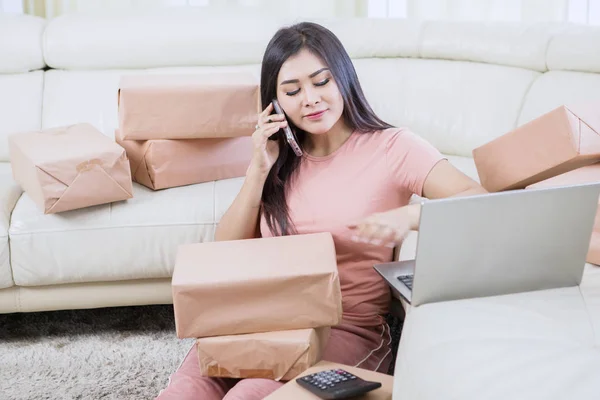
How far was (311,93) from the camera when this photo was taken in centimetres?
165

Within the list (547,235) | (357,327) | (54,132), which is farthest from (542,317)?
(54,132)

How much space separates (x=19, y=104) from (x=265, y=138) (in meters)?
1.36

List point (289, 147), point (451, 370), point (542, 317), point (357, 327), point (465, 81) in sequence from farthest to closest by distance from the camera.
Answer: point (465, 81) → point (289, 147) → point (357, 327) → point (542, 317) → point (451, 370)

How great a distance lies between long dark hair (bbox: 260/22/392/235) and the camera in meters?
1.68

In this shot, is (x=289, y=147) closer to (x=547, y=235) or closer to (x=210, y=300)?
(x=210, y=300)

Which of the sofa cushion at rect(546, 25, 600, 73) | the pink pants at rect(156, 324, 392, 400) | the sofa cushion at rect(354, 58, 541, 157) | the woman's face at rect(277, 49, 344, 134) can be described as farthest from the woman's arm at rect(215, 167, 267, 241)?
the sofa cushion at rect(546, 25, 600, 73)

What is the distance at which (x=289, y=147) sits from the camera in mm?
1763

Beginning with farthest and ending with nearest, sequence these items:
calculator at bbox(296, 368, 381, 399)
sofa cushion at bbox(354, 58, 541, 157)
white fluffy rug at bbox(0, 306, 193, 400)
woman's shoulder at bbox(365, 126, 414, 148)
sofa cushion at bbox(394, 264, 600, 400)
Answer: sofa cushion at bbox(354, 58, 541, 157) < white fluffy rug at bbox(0, 306, 193, 400) < woman's shoulder at bbox(365, 126, 414, 148) < calculator at bbox(296, 368, 381, 399) < sofa cushion at bbox(394, 264, 600, 400)

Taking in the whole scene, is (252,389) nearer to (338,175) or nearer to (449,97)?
(338,175)

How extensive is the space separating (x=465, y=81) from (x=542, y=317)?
143 cm

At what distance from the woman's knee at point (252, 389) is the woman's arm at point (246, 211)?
1.29 feet

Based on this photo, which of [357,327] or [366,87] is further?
[366,87]

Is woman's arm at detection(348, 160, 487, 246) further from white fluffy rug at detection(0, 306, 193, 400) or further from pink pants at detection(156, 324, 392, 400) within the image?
white fluffy rug at detection(0, 306, 193, 400)

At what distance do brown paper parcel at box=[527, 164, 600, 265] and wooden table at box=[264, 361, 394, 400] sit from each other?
432 millimetres
